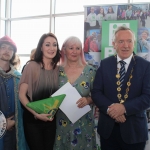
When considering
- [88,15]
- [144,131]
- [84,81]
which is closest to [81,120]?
[84,81]

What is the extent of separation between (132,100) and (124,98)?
82 mm

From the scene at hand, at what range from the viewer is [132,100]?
187cm

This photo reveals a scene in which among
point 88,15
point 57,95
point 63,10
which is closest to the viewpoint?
point 57,95

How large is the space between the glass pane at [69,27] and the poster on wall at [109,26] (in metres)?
1.38

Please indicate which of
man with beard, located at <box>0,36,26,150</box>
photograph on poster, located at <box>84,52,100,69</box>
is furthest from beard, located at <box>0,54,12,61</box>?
photograph on poster, located at <box>84,52,100,69</box>

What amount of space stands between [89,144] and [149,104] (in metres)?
0.87

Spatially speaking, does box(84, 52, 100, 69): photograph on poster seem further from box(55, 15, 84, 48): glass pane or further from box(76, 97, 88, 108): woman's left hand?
box(55, 15, 84, 48): glass pane

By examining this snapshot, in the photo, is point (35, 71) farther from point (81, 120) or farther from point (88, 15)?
point (88, 15)

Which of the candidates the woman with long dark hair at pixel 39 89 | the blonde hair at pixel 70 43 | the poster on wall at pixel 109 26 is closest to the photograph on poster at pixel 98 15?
the poster on wall at pixel 109 26

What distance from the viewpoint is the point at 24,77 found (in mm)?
2250

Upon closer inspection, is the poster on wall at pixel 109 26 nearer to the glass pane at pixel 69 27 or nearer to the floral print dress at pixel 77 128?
the floral print dress at pixel 77 128

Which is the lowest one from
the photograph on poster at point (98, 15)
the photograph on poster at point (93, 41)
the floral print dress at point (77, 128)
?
the floral print dress at point (77, 128)

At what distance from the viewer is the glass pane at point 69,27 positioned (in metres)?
4.89

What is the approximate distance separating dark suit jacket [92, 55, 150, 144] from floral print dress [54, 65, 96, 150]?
35 centimetres
